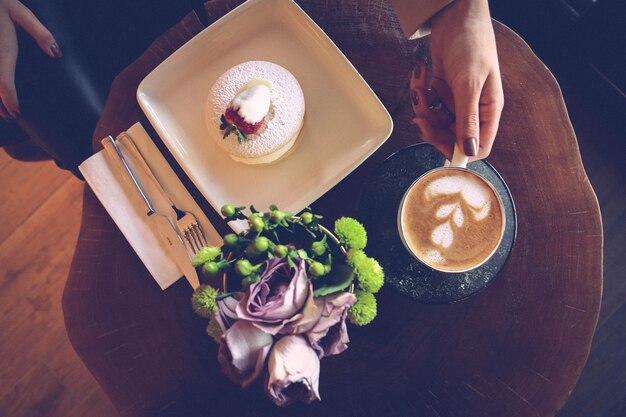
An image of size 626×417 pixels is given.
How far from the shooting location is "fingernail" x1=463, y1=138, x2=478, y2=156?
2.60 ft

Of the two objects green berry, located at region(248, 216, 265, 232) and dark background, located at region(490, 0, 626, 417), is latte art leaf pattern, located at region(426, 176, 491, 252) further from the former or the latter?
dark background, located at region(490, 0, 626, 417)

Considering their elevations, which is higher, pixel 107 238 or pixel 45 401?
pixel 107 238

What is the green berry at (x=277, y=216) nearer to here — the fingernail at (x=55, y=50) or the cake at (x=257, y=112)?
the cake at (x=257, y=112)

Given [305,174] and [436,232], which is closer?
[436,232]

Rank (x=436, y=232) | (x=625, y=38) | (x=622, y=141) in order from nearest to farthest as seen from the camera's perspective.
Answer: (x=436, y=232)
(x=625, y=38)
(x=622, y=141)

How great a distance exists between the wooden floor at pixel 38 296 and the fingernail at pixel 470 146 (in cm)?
136

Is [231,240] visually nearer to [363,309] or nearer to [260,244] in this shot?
[260,244]

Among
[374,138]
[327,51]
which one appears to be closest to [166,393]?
[374,138]

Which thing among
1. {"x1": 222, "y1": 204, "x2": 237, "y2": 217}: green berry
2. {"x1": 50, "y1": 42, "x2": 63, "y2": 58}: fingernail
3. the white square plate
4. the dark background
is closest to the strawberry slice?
the white square plate

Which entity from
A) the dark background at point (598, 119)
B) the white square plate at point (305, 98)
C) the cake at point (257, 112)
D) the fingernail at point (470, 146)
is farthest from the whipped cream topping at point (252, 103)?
the dark background at point (598, 119)

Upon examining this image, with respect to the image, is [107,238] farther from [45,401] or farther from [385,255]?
[45,401]

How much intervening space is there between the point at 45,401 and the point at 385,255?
136cm

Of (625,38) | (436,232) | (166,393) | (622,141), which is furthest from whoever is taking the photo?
(622,141)

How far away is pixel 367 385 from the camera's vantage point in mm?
866
